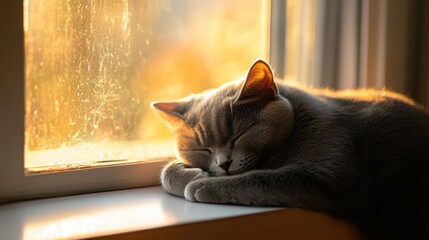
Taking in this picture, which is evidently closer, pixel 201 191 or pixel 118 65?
pixel 201 191

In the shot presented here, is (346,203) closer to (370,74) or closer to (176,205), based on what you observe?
(176,205)

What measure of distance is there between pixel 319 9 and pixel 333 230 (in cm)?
74

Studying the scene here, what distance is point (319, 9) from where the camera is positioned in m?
1.85

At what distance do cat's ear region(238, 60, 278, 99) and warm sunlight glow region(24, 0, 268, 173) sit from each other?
341 mm

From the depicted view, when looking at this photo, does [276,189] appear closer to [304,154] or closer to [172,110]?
[304,154]

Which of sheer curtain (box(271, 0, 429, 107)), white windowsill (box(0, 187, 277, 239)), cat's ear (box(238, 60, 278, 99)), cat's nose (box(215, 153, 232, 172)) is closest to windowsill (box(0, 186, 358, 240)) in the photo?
white windowsill (box(0, 187, 277, 239))

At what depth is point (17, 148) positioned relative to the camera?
142cm

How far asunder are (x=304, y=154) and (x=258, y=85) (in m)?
0.19

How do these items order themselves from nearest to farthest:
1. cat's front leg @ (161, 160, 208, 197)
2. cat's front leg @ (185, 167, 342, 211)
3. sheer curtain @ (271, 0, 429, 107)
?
cat's front leg @ (185, 167, 342, 211) → cat's front leg @ (161, 160, 208, 197) → sheer curtain @ (271, 0, 429, 107)

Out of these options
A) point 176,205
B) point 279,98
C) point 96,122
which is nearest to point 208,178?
point 176,205

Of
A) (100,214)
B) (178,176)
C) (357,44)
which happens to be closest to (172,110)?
(178,176)

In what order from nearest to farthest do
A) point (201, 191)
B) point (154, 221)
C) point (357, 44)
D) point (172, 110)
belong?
point (154, 221) < point (201, 191) < point (172, 110) < point (357, 44)

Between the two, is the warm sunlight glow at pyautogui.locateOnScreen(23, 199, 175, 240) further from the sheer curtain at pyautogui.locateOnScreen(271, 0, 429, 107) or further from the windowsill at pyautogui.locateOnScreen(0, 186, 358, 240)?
the sheer curtain at pyautogui.locateOnScreen(271, 0, 429, 107)

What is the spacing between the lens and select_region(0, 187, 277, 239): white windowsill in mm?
1229
